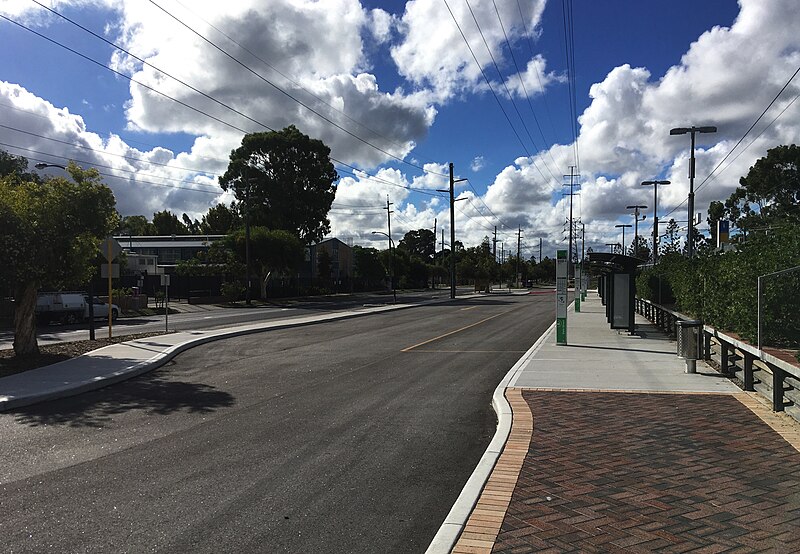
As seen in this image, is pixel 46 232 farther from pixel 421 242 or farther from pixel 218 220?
pixel 421 242

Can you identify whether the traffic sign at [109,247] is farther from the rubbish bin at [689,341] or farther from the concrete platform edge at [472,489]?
the rubbish bin at [689,341]

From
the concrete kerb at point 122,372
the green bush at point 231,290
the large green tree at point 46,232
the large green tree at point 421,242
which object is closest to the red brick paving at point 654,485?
the concrete kerb at point 122,372

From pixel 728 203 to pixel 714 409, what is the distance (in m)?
66.0

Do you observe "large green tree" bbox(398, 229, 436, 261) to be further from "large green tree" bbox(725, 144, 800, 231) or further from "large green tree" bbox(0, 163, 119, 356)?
"large green tree" bbox(0, 163, 119, 356)

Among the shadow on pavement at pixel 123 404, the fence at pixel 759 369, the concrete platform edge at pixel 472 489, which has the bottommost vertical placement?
the shadow on pavement at pixel 123 404

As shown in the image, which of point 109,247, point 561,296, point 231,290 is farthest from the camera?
point 231,290

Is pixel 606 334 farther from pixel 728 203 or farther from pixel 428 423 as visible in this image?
pixel 728 203

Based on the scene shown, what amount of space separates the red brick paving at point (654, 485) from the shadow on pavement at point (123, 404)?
193 inches

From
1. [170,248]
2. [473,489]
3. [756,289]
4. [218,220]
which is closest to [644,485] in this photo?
[473,489]

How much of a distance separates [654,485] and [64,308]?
93.8 feet

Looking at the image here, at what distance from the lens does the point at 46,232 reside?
12.7 meters

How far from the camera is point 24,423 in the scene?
25.7 feet

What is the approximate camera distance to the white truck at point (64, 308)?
27.2 meters

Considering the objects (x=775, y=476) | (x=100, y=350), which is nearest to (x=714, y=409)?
(x=775, y=476)
